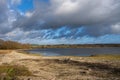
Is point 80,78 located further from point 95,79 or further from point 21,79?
point 21,79

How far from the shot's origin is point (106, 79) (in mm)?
30734

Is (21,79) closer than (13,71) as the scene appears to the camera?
Yes

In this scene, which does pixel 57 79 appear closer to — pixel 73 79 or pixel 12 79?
pixel 73 79

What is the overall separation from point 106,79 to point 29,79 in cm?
890

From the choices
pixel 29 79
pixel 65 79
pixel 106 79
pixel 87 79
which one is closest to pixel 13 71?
pixel 29 79

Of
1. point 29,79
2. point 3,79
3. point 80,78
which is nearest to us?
point 3,79

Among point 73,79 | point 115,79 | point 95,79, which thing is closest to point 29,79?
point 73,79

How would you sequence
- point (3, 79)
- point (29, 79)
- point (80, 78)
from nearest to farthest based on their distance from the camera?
point (3, 79) → point (29, 79) → point (80, 78)

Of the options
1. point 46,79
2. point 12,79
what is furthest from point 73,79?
point 12,79

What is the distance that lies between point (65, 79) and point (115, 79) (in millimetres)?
5793

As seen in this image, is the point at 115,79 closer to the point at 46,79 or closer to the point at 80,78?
the point at 80,78

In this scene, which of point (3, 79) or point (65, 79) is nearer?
point (3, 79)

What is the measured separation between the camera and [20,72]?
1324 inches

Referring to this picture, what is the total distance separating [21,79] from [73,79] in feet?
20.9
